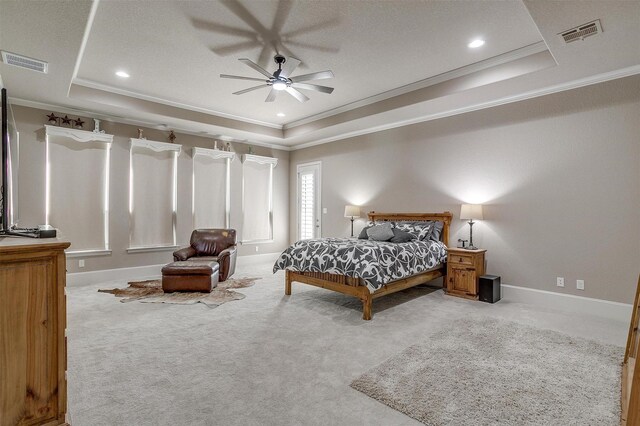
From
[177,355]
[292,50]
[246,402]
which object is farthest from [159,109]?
[246,402]

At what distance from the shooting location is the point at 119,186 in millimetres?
5711

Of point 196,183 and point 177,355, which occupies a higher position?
point 196,183

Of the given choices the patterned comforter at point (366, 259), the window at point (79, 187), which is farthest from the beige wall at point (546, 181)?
the window at point (79, 187)

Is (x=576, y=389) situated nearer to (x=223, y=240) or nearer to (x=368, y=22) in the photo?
(x=368, y=22)

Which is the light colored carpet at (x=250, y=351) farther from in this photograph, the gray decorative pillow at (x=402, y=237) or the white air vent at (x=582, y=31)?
the white air vent at (x=582, y=31)

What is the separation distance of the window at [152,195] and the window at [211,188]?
44 cm

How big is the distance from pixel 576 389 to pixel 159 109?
256 inches

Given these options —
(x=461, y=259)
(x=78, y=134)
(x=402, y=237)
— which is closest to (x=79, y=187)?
(x=78, y=134)

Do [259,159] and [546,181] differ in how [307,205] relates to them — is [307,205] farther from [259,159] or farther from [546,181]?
[546,181]

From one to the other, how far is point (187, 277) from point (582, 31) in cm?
538

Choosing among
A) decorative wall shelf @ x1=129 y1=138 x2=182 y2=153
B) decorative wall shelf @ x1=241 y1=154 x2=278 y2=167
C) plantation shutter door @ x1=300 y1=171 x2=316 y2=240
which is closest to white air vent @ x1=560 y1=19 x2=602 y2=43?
plantation shutter door @ x1=300 y1=171 x2=316 y2=240

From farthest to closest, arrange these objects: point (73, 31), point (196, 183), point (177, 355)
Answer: point (196, 183) → point (73, 31) → point (177, 355)

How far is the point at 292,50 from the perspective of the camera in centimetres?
379

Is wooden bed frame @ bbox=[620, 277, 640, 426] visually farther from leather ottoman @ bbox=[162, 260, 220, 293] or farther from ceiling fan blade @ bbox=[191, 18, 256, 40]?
leather ottoman @ bbox=[162, 260, 220, 293]
